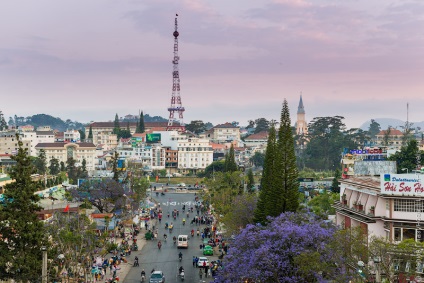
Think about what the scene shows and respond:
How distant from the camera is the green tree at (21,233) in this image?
1234 inches

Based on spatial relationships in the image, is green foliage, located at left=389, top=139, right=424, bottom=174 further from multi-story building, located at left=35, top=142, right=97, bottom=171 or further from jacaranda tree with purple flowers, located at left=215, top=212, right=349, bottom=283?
multi-story building, located at left=35, top=142, right=97, bottom=171

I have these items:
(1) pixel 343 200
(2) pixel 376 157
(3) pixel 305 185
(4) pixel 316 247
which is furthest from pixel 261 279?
(3) pixel 305 185

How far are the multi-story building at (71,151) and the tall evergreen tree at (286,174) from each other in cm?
13338

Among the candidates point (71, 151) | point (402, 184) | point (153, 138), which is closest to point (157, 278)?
point (402, 184)

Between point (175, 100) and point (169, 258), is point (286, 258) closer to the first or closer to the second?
point (169, 258)

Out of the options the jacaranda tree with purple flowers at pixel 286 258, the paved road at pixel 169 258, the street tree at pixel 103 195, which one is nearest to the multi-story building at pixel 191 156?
the paved road at pixel 169 258

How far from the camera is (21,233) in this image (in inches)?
1233

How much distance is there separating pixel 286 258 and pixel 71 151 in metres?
149

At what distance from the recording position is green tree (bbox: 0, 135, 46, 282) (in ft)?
103

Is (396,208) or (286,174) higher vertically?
(286,174)

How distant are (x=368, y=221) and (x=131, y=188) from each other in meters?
50.1

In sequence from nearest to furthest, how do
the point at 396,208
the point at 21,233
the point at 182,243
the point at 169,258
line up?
the point at 21,233 < the point at 396,208 < the point at 169,258 < the point at 182,243

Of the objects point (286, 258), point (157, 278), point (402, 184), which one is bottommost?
point (157, 278)

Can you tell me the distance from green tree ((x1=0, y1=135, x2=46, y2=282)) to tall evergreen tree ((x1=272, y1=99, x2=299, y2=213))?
1525 centimetres
